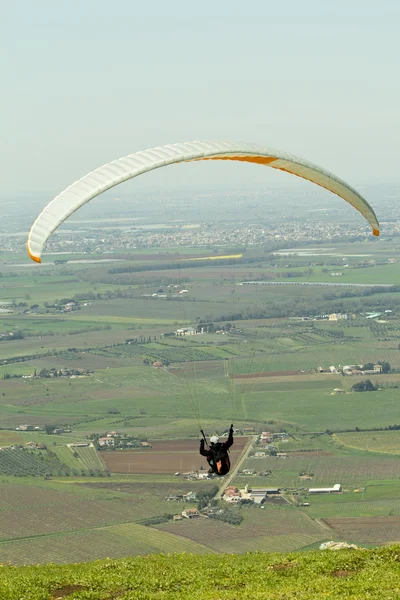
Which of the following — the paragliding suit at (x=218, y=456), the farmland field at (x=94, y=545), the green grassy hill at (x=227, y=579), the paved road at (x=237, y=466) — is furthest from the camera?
the paved road at (x=237, y=466)

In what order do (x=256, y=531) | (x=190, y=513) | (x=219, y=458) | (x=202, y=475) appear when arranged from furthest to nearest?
(x=202, y=475)
(x=190, y=513)
(x=256, y=531)
(x=219, y=458)

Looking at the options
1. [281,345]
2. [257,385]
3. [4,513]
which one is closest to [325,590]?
[4,513]

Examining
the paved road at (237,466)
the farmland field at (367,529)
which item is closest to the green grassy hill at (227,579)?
the farmland field at (367,529)

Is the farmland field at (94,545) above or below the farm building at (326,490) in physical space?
above

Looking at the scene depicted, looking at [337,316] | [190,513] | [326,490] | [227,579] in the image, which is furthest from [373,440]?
[337,316]

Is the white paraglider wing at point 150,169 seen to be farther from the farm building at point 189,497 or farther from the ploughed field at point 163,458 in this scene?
the ploughed field at point 163,458

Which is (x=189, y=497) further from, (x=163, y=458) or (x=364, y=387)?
(x=364, y=387)
